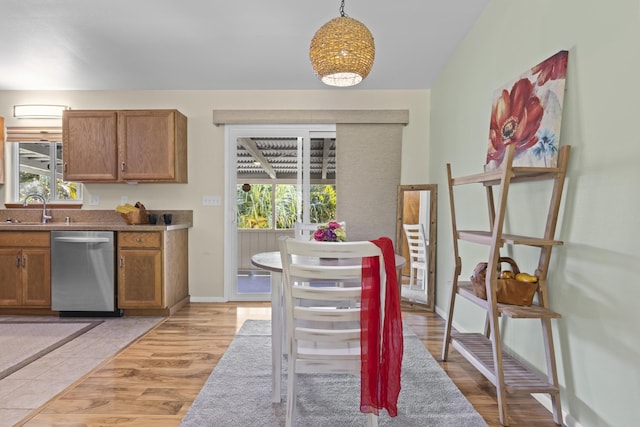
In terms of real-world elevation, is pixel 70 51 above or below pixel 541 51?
above

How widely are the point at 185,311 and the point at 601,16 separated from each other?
383cm

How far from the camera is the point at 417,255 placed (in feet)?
12.6

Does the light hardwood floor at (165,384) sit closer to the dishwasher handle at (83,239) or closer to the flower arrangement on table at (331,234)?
the dishwasher handle at (83,239)

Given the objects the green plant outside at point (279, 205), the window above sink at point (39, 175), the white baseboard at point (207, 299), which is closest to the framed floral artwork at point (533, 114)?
the green plant outside at point (279, 205)

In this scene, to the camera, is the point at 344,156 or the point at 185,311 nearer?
the point at 185,311

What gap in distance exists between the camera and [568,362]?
1745 mm

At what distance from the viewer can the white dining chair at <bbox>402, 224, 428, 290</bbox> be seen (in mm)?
3822

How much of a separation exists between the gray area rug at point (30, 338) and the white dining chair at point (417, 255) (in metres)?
3.08

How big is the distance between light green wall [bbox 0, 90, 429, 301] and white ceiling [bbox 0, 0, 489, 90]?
114 millimetres

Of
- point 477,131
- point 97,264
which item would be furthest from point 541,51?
point 97,264

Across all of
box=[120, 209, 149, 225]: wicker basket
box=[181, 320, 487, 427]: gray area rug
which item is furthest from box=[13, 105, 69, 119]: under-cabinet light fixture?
box=[181, 320, 487, 427]: gray area rug

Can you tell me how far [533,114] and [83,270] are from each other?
3.82 meters

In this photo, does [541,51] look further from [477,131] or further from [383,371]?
[383,371]

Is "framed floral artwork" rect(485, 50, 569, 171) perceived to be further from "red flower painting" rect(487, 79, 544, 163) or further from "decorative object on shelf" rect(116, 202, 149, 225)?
"decorative object on shelf" rect(116, 202, 149, 225)
